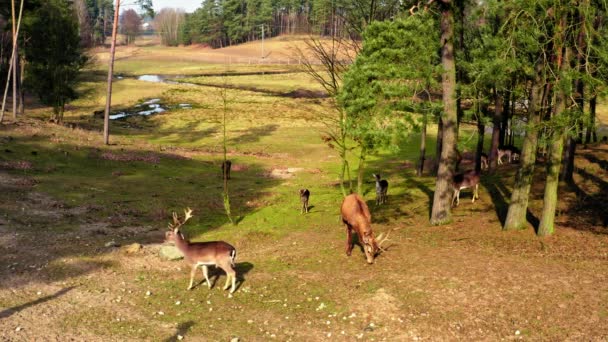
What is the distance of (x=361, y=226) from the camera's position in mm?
19234

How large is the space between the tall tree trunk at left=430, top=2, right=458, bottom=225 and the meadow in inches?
34.4

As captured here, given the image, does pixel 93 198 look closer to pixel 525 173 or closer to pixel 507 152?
pixel 525 173

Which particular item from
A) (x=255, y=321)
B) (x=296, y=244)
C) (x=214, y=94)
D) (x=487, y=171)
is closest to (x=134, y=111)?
(x=214, y=94)

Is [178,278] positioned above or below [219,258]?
below

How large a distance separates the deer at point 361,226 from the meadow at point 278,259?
495mm

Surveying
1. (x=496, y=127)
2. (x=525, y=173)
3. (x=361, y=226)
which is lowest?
(x=361, y=226)

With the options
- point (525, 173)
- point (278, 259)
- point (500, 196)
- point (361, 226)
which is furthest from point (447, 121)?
point (278, 259)

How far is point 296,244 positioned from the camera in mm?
22875

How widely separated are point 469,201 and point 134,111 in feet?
231

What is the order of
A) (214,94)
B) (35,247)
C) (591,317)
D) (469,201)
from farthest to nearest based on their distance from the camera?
1. (214,94)
2. (469,201)
3. (35,247)
4. (591,317)

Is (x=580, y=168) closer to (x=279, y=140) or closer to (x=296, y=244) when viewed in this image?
(x=296, y=244)

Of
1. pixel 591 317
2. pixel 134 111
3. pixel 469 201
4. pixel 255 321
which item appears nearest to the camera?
pixel 591 317

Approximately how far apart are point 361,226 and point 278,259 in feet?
12.0

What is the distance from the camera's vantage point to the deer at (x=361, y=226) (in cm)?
Result: 1877
